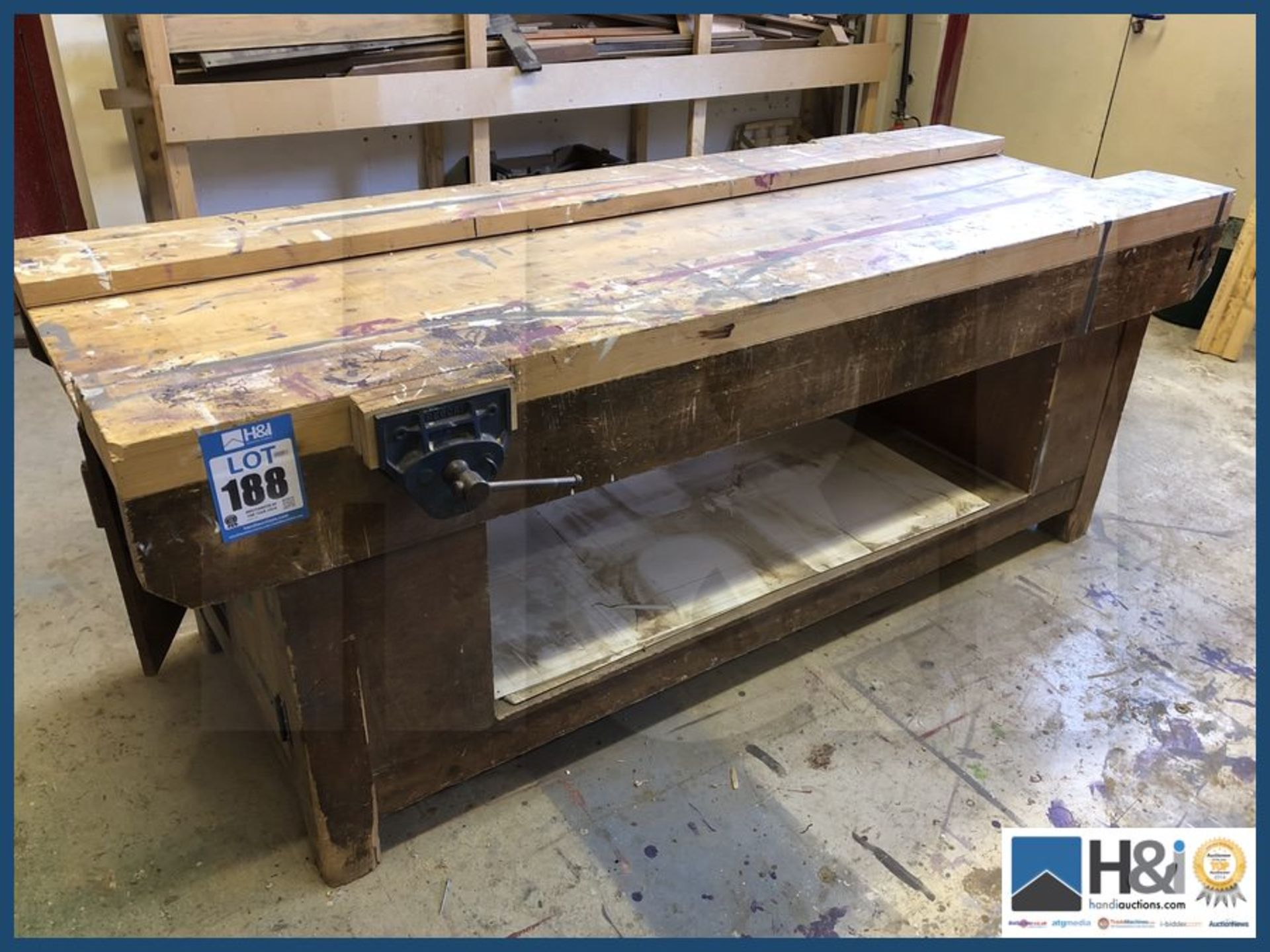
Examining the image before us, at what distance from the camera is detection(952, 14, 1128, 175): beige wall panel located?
11.8 ft

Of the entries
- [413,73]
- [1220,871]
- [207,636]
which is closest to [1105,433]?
[1220,871]

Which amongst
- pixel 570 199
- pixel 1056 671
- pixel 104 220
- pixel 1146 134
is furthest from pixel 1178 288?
pixel 104 220

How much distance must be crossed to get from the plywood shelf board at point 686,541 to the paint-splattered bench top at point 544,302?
1.77 ft

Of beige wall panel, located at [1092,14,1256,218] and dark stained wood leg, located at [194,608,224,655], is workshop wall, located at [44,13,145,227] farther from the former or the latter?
beige wall panel, located at [1092,14,1256,218]

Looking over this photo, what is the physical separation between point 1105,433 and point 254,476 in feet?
5.76

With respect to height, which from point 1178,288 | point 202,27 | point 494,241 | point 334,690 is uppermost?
point 202,27

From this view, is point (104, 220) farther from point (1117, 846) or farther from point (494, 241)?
point (1117, 846)

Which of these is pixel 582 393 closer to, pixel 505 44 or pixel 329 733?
pixel 329 733

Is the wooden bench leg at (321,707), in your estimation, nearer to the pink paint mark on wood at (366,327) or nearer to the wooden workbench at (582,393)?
the wooden workbench at (582,393)

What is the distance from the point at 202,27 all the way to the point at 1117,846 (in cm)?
278

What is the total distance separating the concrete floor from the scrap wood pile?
1364 mm

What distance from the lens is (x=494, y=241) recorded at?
5.12 feet

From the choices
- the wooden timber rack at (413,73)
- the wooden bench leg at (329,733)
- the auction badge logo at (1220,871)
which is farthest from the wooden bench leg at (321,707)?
the wooden timber rack at (413,73)

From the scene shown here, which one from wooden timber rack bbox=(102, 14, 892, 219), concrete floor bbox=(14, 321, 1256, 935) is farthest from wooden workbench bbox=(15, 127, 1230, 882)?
wooden timber rack bbox=(102, 14, 892, 219)
